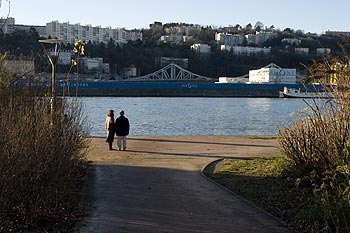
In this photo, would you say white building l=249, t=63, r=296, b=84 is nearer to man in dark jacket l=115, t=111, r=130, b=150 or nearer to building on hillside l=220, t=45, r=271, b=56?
building on hillside l=220, t=45, r=271, b=56

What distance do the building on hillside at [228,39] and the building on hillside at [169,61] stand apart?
2359 cm

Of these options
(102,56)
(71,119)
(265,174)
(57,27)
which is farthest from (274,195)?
(102,56)

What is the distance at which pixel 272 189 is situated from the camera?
1094 centimetres

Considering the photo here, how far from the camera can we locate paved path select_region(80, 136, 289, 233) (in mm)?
7969

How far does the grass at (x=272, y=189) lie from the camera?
27.3ft

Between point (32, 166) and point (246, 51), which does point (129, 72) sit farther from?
point (32, 166)

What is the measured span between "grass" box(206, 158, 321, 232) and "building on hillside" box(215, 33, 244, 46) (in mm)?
155694

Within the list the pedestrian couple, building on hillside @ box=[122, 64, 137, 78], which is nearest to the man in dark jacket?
the pedestrian couple

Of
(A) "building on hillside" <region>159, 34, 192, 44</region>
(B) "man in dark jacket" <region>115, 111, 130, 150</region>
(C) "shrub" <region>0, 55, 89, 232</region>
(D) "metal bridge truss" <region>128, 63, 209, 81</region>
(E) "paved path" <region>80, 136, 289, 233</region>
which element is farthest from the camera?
(A) "building on hillside" <region>159, 34, 192, 44</region>

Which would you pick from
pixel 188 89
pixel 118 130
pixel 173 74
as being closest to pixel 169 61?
pixel 173 74

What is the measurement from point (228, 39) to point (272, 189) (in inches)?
6742

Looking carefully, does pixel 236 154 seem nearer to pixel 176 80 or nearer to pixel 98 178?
pixel 98 178

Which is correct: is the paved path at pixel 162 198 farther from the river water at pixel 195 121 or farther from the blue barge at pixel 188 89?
the blue barge at pixel 188 89

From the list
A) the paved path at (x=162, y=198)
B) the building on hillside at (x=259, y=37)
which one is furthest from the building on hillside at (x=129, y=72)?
the paved path at (x=162, y=198)
